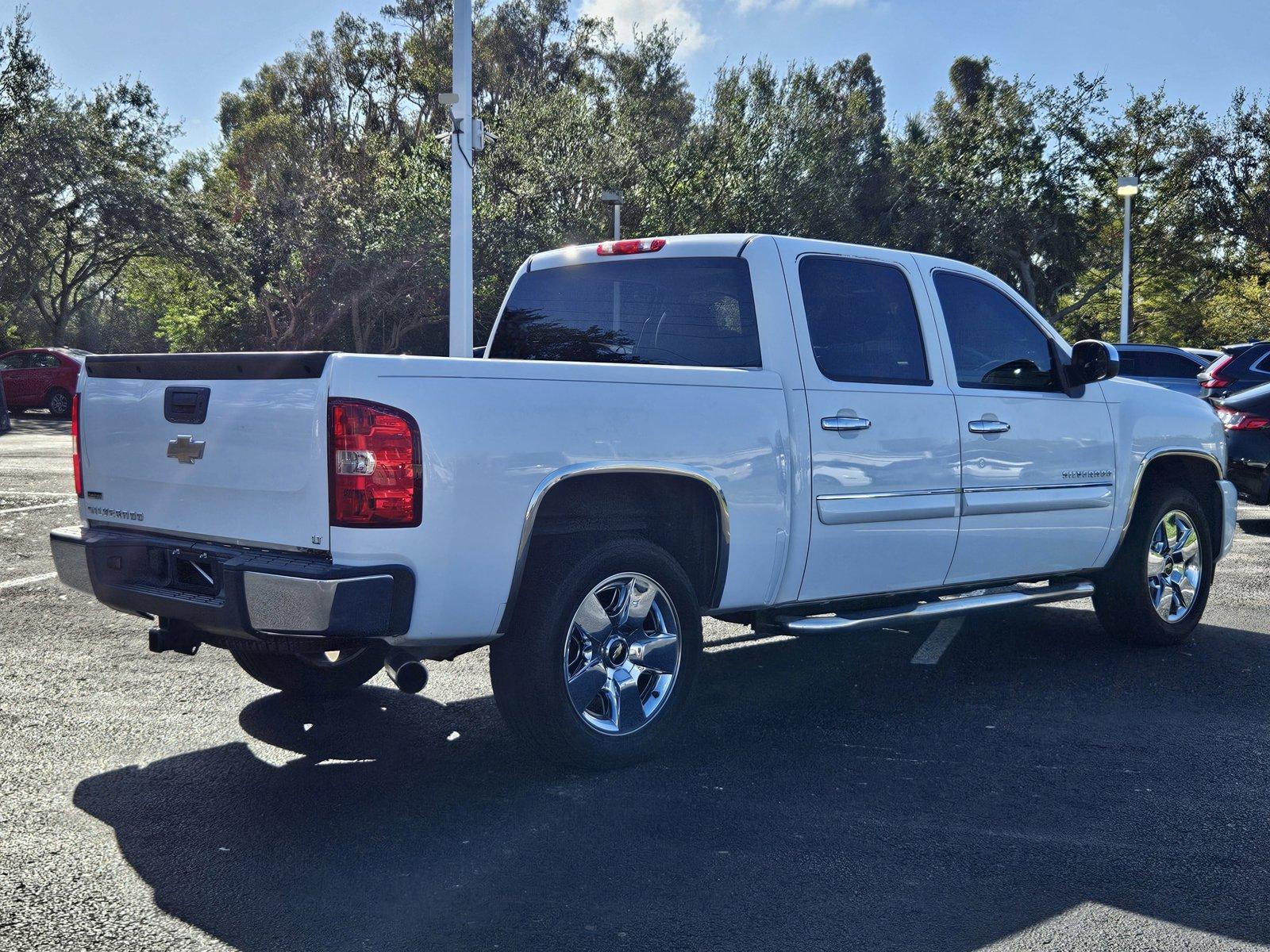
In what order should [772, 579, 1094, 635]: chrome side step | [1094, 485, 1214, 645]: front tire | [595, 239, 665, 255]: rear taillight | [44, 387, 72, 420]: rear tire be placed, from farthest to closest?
[44, 387, 72, 420]: rear tire, [1094, 485, 1214, 645]: front tire, [595, 239, 665, 255]: rear taillight, [772, 579, 1094, 635]: chrome side step

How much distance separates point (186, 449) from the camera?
423 centimetres

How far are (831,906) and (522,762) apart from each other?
1.57 metres

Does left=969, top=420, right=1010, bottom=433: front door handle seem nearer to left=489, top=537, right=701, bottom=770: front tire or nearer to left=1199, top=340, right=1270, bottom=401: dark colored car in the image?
left=489, top=537, right=701, bottom=770: front tire

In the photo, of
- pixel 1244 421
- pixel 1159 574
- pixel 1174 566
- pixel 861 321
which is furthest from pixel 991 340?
pixel 1244 421

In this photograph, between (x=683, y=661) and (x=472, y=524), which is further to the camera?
(x=683, y=661)

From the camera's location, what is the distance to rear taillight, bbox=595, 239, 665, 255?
5.40m

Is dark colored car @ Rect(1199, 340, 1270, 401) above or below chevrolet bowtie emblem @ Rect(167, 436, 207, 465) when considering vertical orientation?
above

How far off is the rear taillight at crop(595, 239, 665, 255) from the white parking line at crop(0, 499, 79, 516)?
7347 millimetres

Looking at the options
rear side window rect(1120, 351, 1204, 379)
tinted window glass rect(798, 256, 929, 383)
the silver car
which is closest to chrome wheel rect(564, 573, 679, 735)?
tinted window glass rect(798, 256, 929, 383)

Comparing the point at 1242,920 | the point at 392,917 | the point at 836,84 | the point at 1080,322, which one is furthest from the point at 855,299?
the point at 1080,322

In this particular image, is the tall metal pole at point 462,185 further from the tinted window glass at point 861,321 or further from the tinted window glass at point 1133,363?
the tinted window glass at point 1133,363

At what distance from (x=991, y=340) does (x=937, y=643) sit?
180 cm

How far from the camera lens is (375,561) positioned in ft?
12.5

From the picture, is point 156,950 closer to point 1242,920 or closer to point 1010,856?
point 1010,856
